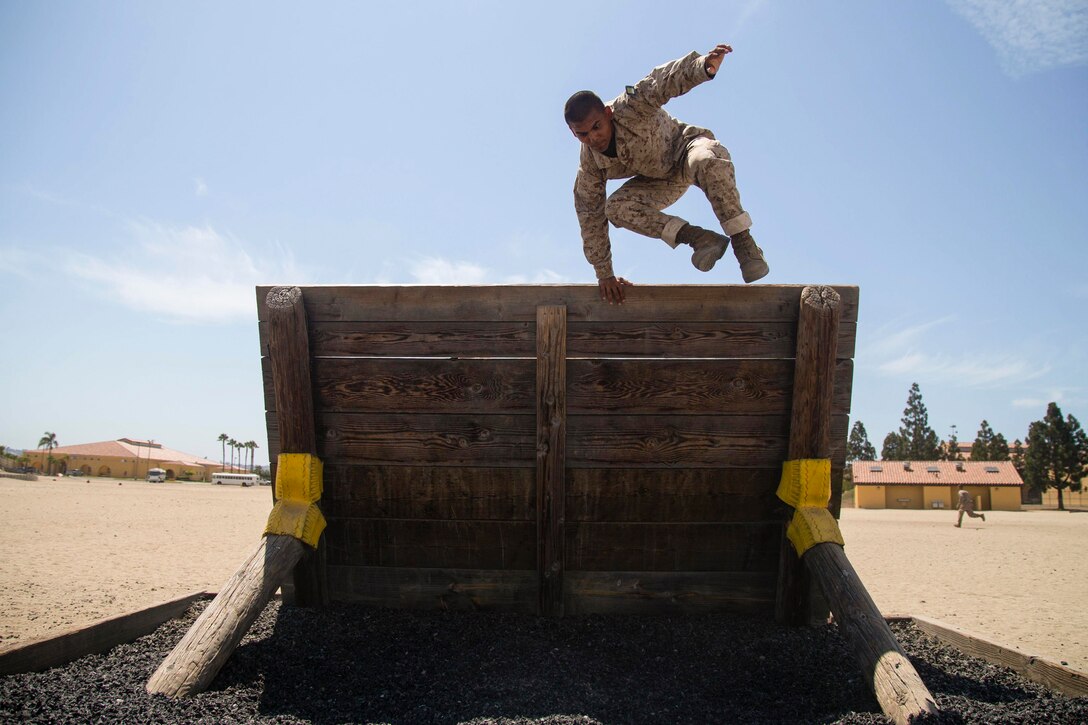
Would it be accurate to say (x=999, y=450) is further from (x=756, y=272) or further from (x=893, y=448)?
(x=756, y=272)

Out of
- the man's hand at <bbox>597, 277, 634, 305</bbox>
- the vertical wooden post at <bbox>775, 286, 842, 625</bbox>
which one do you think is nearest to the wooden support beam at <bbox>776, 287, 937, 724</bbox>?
the vertical wooden post at <bbox>775, 286, 842, 625</bbox>

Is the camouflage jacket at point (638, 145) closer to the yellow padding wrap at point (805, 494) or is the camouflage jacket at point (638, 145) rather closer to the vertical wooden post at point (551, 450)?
the vertical wooden post at point (551, 450)

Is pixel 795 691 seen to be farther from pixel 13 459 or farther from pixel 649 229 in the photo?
pixel 13 459

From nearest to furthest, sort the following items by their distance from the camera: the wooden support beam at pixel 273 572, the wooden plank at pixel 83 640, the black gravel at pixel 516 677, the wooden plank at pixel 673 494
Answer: the black gravel at pixel 516 677 → the wooden support beam at pixel 273 572 → the wooden plank at pixel 83 640 → the wooden plank at pixel 673 494

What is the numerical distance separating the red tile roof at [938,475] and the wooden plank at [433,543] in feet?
192

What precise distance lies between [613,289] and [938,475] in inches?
2421

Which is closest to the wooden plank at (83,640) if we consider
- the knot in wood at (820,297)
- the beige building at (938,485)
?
the knot in wood at (820,297)

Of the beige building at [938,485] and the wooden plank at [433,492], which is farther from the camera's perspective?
the beige building at [938,485]

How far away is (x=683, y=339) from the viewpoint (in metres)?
4.06

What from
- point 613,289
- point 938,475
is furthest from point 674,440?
point 938,475

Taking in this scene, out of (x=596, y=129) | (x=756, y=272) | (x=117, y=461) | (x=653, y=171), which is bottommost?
(x=117, y=461)

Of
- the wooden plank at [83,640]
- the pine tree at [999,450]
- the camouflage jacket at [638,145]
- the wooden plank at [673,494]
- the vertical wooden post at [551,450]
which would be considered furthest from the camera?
the pine tree at [999,450]

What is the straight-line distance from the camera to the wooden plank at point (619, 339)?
4.05 meters

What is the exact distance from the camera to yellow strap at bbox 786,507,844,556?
385 cm
